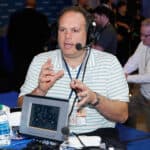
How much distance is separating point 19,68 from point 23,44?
460 millimetres

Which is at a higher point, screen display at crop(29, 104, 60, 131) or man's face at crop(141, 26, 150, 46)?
man's face at crop(141, 26, 150, 46)

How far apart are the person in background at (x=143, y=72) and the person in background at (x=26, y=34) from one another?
1.68 meters

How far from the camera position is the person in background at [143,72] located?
12.8ft

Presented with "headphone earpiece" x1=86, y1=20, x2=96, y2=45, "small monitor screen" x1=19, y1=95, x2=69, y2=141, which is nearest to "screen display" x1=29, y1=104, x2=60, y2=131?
"small monitor screen" x1=19, y1=95, x2=69, y2=141

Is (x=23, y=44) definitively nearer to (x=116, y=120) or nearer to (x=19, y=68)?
(x=19, y=68)

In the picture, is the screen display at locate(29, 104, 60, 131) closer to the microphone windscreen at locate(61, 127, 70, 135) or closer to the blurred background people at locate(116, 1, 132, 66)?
the microphone windscreen at locate(61, 127, 70, 135)

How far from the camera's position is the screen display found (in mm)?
1883

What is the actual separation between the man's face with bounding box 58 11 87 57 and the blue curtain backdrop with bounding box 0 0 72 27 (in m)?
5.39

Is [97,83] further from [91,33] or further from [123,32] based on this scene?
[123,32]

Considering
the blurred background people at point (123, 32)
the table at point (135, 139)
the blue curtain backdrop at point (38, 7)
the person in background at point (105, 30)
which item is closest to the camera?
the table at point (135, 139)

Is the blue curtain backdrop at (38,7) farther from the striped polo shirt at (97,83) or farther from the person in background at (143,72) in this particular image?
the striped polo shirt at (97,83)

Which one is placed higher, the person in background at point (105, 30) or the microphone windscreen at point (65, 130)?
the person in background at point (105, 30)

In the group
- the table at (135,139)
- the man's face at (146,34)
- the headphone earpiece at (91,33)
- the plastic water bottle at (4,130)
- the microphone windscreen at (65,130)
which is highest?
the headphone earpiece at (91,33)

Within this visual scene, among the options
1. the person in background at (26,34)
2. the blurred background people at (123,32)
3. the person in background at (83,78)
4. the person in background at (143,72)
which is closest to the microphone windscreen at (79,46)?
the person in background at (83,78)
